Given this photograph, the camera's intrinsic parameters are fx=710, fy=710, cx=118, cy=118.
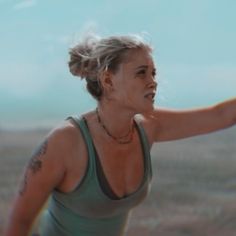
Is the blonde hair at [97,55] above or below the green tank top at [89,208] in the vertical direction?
above

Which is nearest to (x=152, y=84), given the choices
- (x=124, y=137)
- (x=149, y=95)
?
(x=149, y=95)

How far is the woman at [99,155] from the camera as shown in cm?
107

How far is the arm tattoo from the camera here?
3.51 feet

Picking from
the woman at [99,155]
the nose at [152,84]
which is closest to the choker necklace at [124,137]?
the woman at [99,155]

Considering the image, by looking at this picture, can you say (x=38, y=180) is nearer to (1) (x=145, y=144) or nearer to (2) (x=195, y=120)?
(1) (x=145, y=144)

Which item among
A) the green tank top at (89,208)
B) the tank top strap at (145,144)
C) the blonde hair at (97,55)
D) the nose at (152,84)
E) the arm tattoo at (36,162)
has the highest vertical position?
the blonde hair at (97,55)

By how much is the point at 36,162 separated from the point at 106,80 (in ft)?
0.57

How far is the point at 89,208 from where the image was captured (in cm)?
111

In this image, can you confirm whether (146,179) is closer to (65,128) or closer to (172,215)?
(65,128)

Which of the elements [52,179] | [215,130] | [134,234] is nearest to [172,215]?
[134,234]

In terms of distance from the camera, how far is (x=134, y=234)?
2.74 metres

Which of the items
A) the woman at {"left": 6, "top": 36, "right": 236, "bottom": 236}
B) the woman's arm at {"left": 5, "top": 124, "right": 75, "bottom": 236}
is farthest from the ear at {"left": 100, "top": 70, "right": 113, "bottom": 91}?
the woman's arm at {"left": 5, "top": 124, "right": 75, "bottom": 236}

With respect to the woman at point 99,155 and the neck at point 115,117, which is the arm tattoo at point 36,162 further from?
the neck at point 115,117

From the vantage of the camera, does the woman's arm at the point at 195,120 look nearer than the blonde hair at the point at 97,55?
No
